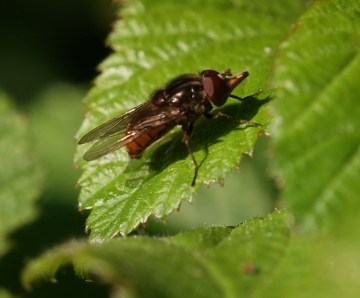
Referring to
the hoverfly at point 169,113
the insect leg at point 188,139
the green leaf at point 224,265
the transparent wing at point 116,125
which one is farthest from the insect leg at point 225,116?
the green leaf at point 224,265

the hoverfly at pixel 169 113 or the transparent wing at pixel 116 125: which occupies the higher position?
the transparent wing at pixel 116 125

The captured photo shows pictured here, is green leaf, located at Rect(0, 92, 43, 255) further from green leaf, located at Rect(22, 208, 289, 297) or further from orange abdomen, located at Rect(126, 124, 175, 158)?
green leaf, located at Rect(22, 208, 289, 297)

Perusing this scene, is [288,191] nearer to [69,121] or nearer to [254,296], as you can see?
[254,296]

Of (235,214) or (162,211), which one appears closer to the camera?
(162,211)

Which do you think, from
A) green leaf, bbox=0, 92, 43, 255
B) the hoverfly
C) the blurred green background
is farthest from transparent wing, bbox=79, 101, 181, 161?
the blurred green background

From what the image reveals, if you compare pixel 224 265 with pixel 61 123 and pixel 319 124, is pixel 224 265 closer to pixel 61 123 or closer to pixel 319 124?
pixel 319 124

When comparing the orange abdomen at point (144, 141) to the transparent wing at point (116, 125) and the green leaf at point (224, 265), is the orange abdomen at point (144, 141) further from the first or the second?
the green leaf at point (224, 265)

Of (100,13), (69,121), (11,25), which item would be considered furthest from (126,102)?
(11,25)
